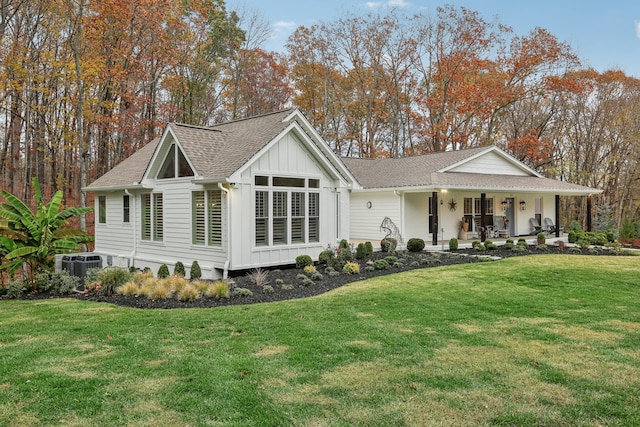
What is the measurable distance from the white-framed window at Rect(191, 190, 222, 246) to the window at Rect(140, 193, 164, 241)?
2002mm

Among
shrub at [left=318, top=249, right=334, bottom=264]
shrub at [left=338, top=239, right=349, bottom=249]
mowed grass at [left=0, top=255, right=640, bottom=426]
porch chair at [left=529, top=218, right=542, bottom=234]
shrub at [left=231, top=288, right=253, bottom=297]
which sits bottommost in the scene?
mowed grass at [left=0, top=255, right=640, bottom=426]

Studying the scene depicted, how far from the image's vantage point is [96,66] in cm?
1964

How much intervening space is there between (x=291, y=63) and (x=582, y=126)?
21598 mm

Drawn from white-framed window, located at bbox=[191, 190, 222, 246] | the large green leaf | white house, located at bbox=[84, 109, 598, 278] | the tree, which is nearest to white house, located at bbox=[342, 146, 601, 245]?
white house, located at bbox=[84, 109, 598, 278]

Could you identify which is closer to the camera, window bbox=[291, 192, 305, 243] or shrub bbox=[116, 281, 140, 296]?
shrub bbox=[116, 281, 140, 296]

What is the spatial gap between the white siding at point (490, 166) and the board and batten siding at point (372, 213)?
326cm

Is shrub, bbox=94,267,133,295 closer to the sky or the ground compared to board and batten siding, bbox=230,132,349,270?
closer to the ground

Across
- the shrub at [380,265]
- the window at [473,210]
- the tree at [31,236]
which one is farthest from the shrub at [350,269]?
the window at [473,210]

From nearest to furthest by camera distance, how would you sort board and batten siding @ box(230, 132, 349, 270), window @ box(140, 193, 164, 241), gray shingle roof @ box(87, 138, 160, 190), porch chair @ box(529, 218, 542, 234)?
board and batten siding @ box(230, 132, 349, 270)
window @ box(140, 193, 164, 241)
gray shingle roof @ box(87, 138, 160, 190)
porch chair @ box(529, 218, 542, 234)

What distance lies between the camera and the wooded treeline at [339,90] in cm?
2156

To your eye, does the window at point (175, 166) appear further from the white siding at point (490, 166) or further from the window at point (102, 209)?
the white siding at point (490, 166)

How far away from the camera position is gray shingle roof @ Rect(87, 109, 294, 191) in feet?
39.6

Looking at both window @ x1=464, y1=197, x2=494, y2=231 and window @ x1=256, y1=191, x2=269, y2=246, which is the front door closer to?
window @ x1=464, y1=197, x2=494, y2=231

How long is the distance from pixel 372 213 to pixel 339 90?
15.4 metres
